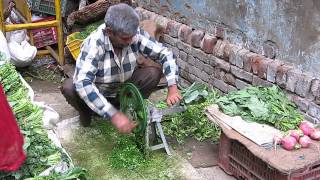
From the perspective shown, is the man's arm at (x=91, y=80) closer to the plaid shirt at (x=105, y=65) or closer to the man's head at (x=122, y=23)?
the plaid shirt at (x=105, y=65)

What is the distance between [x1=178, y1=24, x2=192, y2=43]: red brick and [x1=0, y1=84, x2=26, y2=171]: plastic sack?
393 cm

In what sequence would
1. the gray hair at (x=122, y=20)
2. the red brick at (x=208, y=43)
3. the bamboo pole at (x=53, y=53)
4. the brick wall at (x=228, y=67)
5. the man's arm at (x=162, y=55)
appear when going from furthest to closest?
1. the bamboo pole at (x=53, y=53)
2. the red brick at (x=208, y=43)
3. the man's arm at (x=162, y=55)
4. the brick wall at (x=228, y=67)
5. the gray hair at (x=122, y=20)

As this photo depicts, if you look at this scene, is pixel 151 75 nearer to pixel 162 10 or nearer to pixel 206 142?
pixel 206 142

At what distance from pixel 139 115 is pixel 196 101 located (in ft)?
2.29

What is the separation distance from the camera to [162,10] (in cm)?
674

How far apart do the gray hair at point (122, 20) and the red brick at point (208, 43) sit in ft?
5.61

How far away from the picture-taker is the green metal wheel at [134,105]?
13.6ft

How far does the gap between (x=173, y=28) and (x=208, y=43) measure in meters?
0.88

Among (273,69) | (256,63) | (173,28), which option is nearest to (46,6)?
(173,28)

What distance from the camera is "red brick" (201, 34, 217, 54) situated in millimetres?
5586

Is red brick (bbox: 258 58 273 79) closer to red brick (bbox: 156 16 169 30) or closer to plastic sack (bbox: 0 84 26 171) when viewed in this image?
red brick (bbox: 156 16 169 30)

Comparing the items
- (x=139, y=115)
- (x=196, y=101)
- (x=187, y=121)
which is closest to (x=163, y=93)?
(x=187, y=121)

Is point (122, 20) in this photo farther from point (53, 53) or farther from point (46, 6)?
point (46, 6)

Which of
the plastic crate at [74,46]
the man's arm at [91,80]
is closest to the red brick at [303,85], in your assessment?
the man's arm at [91,80]
